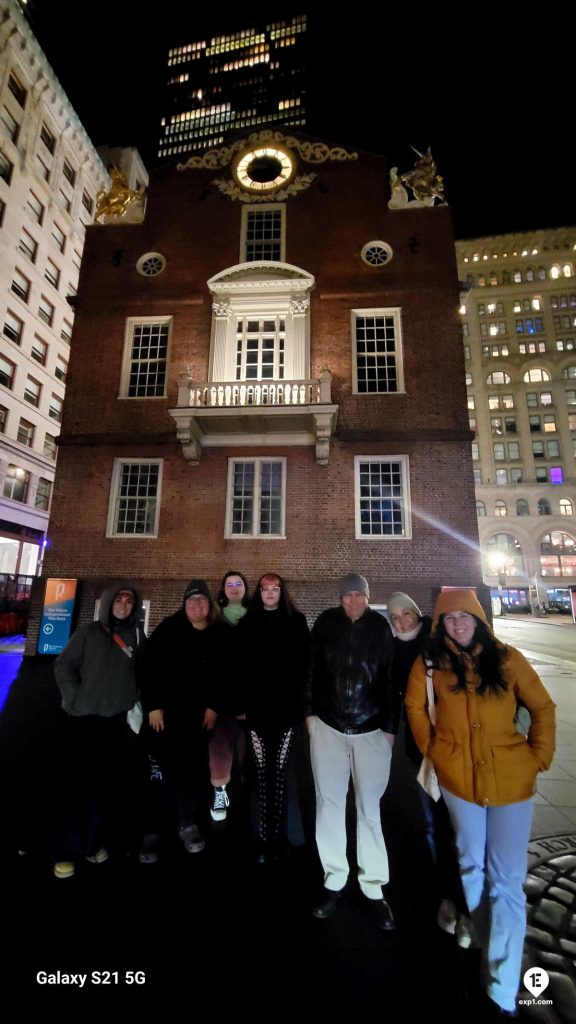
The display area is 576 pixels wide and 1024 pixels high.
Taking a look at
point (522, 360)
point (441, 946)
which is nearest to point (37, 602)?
point (441, 946)

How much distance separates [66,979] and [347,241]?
16.8m

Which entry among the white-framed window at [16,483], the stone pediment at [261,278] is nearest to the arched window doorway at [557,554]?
the stone pediment at [261,278]

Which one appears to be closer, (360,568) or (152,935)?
(152,935)

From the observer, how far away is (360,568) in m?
11.9

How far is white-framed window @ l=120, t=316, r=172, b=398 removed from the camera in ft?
45.8

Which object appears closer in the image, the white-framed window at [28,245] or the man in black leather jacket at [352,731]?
the man in black leather jacket at [352,731]

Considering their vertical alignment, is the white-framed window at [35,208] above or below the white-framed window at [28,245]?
above

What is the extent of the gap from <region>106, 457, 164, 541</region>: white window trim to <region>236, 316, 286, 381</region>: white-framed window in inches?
152

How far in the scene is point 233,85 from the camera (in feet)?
238

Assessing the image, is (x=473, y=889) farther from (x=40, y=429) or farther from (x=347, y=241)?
(x=40, y=429)

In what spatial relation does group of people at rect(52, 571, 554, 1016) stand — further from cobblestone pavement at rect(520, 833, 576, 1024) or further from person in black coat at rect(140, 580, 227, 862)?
cobblestone pavement at rect(520, 833, 576, 1024)

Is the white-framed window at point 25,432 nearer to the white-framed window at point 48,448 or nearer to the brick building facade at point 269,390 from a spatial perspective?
the white-framed window at point 48,448

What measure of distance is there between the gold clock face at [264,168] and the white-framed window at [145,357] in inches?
229

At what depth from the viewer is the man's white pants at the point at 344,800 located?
3076 mm
